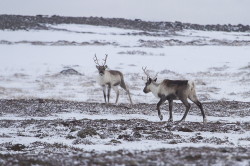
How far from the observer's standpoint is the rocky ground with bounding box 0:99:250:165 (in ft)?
24.4

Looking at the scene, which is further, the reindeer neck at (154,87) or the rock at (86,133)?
the reindeer neck at (154,87)

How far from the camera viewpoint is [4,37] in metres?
52.8

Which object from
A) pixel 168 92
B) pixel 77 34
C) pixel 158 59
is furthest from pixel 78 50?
pixel 168 92

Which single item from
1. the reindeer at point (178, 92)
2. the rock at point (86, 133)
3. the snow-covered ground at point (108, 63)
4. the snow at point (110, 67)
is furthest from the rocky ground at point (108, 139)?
the snow-covered ground at point (108, 63)

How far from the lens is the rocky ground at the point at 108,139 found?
7.45m

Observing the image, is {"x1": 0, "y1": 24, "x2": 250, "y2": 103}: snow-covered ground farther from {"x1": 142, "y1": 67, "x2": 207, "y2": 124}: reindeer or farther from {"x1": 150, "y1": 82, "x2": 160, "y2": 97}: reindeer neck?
{"x1": 142, "y1": 67, "x2": 207, "y2": 124}: reindeer

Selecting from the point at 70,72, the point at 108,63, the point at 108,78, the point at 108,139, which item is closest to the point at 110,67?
the point at 108,63

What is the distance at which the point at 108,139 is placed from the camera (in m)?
10.9

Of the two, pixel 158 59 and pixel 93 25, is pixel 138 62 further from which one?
pixel 93 25

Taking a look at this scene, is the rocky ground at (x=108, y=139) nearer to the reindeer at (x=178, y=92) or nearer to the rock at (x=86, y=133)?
the rock at (x=86, y=133)

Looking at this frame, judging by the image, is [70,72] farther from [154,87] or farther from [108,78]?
[154,87]

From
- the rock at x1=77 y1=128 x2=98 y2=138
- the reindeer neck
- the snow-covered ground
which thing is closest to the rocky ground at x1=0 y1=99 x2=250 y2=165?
the rock at x1=77 y1=128 x2=98 y2=138

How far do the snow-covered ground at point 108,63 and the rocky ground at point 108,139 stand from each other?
20.5 ft

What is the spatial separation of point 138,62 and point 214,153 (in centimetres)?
3214
